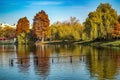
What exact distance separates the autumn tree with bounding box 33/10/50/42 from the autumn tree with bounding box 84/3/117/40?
31724 mm

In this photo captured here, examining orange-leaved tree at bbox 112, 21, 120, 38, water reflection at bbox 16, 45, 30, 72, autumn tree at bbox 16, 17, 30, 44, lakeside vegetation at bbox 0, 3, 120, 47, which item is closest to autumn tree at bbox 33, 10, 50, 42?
lakeside vegetation at bbox 0, 3, 120, 47

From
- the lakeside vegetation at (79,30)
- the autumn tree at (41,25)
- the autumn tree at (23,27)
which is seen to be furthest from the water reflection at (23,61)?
the autumn tree at (23,27)

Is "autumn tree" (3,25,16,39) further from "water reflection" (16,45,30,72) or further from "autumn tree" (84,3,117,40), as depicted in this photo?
"water reflection" (16,45,30,72)

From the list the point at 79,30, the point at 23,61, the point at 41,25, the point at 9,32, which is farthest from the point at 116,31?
the point at 9,32

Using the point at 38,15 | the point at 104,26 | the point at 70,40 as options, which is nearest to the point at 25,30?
the point at 38,15

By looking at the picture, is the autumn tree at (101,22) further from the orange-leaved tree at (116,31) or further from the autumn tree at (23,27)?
the autumn tree at (23,27)

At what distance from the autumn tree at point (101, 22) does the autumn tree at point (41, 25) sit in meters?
31.7

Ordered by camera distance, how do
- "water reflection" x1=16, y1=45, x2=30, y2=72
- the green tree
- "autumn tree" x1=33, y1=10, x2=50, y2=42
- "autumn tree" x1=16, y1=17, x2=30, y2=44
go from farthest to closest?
"autumn tree" x1=33, y1=10, x2=50, y2=42, "autumn tree" x1=16, y1=17, x2=30, y2=44, the green tree, "water reflection" x1=16, y1=45, x2=30, y2=72

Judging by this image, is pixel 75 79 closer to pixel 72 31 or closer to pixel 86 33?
pixel 86 33

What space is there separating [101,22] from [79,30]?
25.1 meters

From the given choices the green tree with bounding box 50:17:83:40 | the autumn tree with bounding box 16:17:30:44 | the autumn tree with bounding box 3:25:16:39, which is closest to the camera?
the green tree with bounding box 50:17:83:40

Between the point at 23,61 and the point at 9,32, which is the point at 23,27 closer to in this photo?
the point at 9,32

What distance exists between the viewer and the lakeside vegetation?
99562 mm

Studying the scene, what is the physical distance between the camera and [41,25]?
13662 centimetres
